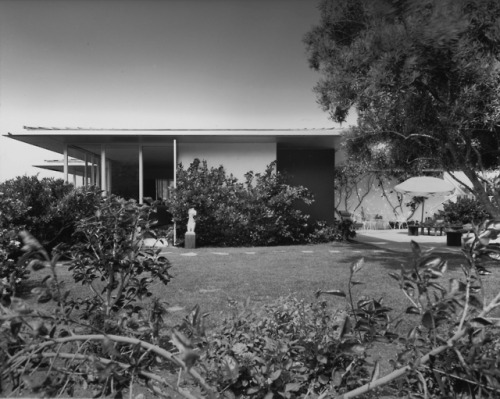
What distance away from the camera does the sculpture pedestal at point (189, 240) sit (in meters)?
12.0

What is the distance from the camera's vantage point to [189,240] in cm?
1202

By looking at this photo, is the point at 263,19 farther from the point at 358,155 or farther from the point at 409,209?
the point at 409,209

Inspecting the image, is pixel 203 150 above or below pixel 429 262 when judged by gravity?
above

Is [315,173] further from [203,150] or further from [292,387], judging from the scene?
[292,387]

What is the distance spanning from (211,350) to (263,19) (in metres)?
8.79

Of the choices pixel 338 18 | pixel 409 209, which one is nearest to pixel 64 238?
pixel 338 18

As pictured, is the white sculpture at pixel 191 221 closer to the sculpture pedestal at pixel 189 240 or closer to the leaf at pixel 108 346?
the sculpture pedestal at pixel 189 240

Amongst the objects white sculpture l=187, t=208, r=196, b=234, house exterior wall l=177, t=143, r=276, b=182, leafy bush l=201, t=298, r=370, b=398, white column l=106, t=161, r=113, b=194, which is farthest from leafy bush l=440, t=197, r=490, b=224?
leafy bush l=201, t=298, r=370, b=398

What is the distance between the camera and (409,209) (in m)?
22.5

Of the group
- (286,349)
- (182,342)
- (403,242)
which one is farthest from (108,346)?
(403,242)

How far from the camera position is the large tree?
6.29 m

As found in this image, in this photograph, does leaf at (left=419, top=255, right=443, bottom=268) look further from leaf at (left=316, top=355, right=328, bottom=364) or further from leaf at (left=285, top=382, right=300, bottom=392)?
leaf at (left=285, top=382, right=300, bottom=392)

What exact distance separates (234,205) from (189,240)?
1732 millimetres

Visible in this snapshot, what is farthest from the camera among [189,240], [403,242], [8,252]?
[403,242]
